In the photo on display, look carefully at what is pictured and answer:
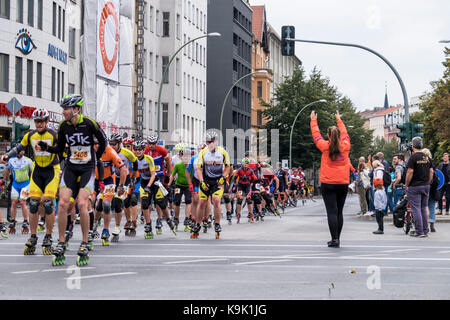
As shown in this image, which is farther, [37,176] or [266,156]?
[266,156]

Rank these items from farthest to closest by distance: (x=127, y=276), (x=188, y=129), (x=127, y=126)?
(x=188, y=129) < (x=127, y=126) < (x=127, y=276)

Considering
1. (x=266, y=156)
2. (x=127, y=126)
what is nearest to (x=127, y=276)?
(x=127, y=126)

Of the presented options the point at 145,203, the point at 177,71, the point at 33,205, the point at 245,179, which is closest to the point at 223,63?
the point at 177,71

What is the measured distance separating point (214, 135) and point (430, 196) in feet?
18.0

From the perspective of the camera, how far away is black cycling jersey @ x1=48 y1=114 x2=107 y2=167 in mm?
11875

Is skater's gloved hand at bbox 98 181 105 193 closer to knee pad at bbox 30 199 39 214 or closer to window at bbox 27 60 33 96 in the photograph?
knee pad at bbox 30 199 39 214

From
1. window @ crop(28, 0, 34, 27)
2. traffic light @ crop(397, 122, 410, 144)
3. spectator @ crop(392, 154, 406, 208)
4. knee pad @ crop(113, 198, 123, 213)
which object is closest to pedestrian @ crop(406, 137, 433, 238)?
spectator @ crop(392, 154, 406, 208)

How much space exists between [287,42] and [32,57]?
16.0m

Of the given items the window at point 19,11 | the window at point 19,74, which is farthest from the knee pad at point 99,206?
the window at point 19,11

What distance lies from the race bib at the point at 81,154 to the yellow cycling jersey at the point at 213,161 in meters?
5.81
